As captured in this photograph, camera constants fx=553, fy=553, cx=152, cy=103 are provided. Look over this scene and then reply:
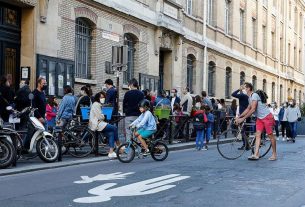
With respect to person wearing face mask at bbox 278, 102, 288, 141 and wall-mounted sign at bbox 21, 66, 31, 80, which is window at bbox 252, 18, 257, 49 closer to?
person wearing face mask at bbox 278, 102, 288, 141

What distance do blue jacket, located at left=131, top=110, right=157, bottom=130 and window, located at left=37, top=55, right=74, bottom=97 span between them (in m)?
3.98

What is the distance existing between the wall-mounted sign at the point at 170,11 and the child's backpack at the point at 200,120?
25.7ft

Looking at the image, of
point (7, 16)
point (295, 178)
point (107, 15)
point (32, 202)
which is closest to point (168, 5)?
point (107, 15)

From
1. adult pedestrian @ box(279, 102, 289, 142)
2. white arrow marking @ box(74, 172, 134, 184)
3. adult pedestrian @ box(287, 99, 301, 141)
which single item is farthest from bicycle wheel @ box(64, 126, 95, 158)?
adult pedestrian @ box(279, 102, 289, 142)

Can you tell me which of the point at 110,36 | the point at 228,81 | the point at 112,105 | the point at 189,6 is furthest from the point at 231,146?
the point at 228,81

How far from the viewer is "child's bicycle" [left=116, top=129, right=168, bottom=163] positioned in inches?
494

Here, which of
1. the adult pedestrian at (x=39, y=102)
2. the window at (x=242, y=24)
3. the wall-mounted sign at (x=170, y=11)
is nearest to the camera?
the adult pedestrian at (x=39, y=102)

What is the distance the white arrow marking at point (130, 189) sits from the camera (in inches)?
301

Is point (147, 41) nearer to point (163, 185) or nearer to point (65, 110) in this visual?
point (65, 110)

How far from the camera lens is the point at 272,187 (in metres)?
8.88

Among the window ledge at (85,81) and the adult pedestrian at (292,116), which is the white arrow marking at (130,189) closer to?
the window ledge at (85,81)

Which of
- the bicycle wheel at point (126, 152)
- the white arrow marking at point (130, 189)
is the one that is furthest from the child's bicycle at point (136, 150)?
the white arrow marking at point (130, 189)

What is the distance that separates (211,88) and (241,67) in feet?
19.0

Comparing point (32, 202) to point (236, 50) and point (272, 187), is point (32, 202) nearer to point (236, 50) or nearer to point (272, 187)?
point (272, 187)
